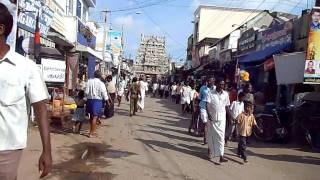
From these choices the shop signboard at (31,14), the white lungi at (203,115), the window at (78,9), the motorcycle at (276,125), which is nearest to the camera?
the white lungi at (203,115)

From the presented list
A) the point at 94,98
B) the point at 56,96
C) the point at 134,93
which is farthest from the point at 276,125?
the point at 134,93

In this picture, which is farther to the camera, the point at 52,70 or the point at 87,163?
the point at 52,70

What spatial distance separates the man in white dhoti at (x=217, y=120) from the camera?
1085 cm

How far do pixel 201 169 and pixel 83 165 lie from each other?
218 cm

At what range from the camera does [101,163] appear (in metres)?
9.90

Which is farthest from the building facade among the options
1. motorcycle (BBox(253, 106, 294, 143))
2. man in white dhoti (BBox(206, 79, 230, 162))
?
man in white dhoti (BBox(206, 79, 230, 162))

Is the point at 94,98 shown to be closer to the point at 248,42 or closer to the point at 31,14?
the point at 31,14

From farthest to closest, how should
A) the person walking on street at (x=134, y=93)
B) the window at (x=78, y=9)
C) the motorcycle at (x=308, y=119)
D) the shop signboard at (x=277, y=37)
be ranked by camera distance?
the window at (x=78, y=9), the person walking on street at (x=134, y=93), the shop signboard at (x=277, y=37), the motorcycle at (x=308, y=119)

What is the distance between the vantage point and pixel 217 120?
10898 mm

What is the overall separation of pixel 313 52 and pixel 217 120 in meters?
4.92

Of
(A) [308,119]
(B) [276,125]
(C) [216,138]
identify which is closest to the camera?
(C) [216,138]

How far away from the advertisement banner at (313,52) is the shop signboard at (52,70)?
734 cm

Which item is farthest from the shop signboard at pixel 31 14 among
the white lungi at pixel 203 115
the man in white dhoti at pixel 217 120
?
the man in white dhoti at pixel 217 120

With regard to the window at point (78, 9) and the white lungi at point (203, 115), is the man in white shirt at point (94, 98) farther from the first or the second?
the window at point (78, 9)
